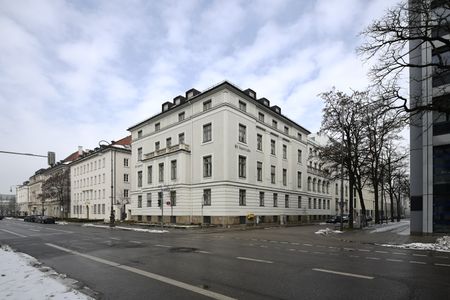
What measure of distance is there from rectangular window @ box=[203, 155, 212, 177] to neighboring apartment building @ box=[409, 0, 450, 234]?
21247 millimetres

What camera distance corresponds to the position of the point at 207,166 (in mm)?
39219

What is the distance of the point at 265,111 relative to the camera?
44.7 m

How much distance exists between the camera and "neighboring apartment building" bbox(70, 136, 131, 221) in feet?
198

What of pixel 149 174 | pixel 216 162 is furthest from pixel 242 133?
pixel 149 174

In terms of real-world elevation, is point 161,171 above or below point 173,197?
above

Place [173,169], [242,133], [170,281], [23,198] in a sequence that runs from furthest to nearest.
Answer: [23,198] < [173,169] < [242,133] < [170,281]

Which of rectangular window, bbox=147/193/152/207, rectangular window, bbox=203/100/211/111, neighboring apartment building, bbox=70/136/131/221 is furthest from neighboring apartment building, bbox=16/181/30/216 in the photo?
rectangular window, bbox=203/100/211/111

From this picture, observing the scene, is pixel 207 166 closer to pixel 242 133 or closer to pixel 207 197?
pixel 207 197

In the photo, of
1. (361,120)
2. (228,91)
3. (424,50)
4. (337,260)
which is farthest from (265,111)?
(337,260)

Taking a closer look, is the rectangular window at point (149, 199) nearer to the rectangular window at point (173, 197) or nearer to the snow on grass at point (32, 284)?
the rectangular window at point (173, 197)

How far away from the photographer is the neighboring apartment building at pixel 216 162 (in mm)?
37188

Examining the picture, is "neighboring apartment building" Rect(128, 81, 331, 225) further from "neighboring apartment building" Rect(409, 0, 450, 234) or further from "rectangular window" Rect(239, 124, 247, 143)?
"neighboring apartment building" Rect(409, 0, 450, 234)

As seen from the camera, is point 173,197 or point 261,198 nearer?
point 173,197

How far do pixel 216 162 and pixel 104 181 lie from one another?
33.1 meters
